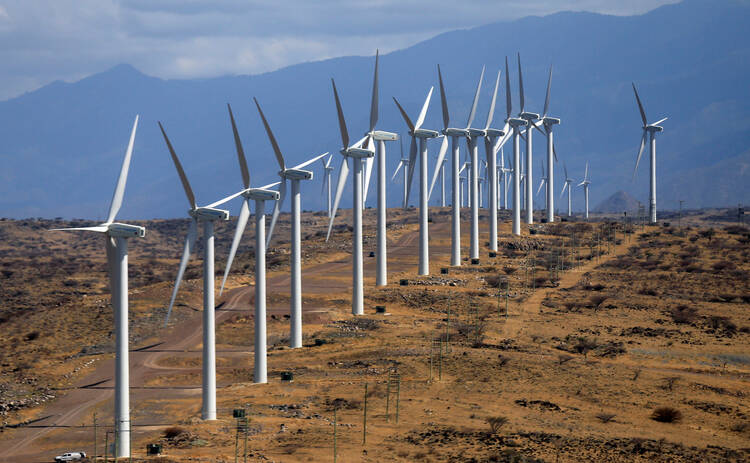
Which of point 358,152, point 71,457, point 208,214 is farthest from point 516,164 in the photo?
point 71,457

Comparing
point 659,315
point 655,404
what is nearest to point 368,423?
point 655,404

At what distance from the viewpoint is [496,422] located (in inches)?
1725

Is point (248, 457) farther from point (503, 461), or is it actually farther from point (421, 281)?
point (421, 281)

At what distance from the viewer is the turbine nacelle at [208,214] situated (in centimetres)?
4456

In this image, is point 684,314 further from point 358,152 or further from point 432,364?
point 358,152

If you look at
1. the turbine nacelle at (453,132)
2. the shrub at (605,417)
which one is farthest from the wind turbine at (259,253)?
the turbine nacelle at (453,132)

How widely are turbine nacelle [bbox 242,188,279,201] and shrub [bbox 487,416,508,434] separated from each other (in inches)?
670

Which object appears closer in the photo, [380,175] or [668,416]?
[668,416]

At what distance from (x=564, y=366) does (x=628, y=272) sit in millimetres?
43914

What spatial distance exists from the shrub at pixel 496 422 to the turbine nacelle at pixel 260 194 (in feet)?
55.8

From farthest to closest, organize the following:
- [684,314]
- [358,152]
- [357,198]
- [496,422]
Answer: [684,314] < [357,198] < [358,152] < [496,422]

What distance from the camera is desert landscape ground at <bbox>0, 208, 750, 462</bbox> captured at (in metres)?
42.5

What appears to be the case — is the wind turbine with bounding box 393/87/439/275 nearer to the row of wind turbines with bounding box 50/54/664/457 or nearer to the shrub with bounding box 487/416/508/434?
the row of wind turbines with bounding box 50/54/664/457

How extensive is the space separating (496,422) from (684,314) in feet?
126
